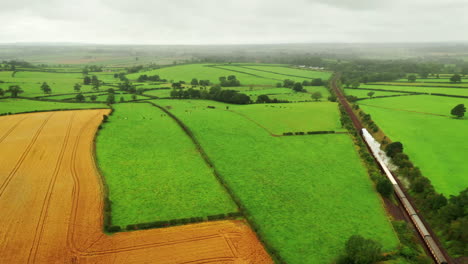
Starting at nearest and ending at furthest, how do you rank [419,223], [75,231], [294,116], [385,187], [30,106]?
[75,231] < [419,223] < [385,187] < [294,116] < [30,106]

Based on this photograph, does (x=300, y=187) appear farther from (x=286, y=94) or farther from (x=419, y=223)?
(x=286, y=94)

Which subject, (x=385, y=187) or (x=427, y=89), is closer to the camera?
(x=385, y=187)

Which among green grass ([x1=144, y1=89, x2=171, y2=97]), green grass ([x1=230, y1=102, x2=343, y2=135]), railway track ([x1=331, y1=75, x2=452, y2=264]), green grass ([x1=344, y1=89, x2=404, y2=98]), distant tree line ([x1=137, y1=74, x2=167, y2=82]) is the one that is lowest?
railway track ([x1=331, y1=75, x2=452, y2=264])

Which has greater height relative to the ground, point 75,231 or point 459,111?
point 459,111

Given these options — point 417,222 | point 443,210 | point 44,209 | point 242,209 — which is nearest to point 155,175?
point 44,209

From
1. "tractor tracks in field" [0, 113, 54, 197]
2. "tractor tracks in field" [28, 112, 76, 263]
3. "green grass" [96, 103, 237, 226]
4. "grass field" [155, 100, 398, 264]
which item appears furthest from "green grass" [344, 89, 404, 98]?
"tractor tracks in field" [0, 113, 54, 197]

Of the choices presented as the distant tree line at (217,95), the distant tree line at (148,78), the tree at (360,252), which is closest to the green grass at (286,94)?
the distant tree line at (217,95)

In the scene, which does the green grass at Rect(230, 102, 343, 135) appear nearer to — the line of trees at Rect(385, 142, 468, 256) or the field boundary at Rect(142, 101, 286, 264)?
the field boundary at Rect(142, 101, 286, 264)
